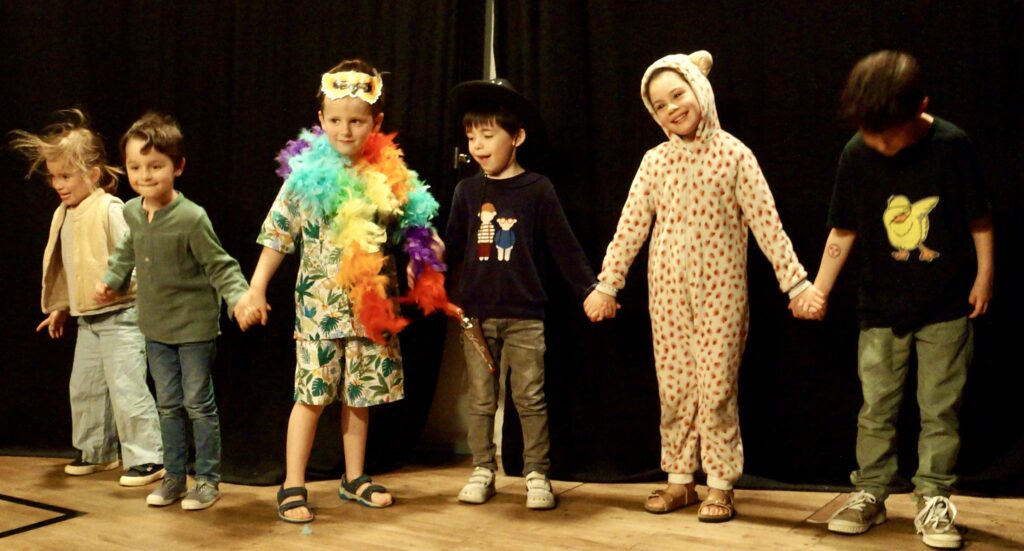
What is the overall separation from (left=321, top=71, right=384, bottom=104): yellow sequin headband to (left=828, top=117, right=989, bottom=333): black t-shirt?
1406 mm

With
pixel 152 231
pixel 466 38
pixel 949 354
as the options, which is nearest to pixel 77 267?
pixel 152 231

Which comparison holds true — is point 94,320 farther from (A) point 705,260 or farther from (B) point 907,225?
(B) point 907,225

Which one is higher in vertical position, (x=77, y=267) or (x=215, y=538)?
(x=77, y=267)

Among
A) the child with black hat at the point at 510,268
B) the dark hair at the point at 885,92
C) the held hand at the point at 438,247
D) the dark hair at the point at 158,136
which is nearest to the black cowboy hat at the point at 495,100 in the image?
the child with black hat at the point at 510,268

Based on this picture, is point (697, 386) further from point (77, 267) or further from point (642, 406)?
point (77, 267)

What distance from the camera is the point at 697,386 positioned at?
2.92 metres

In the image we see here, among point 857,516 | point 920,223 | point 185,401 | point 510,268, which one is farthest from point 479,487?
point 920,223

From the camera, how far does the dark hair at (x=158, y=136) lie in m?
3.08

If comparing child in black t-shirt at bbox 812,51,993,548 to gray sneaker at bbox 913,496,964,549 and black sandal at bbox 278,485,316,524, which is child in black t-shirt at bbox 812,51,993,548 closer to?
gray sneaker at bbox 913,496,964,549

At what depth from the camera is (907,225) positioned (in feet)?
8.61

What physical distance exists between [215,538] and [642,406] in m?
1.43

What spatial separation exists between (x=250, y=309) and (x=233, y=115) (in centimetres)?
109

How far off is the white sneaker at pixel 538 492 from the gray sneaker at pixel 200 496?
99 centimetres

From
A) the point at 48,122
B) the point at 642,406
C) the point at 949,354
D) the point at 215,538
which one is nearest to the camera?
the point at 949,354
